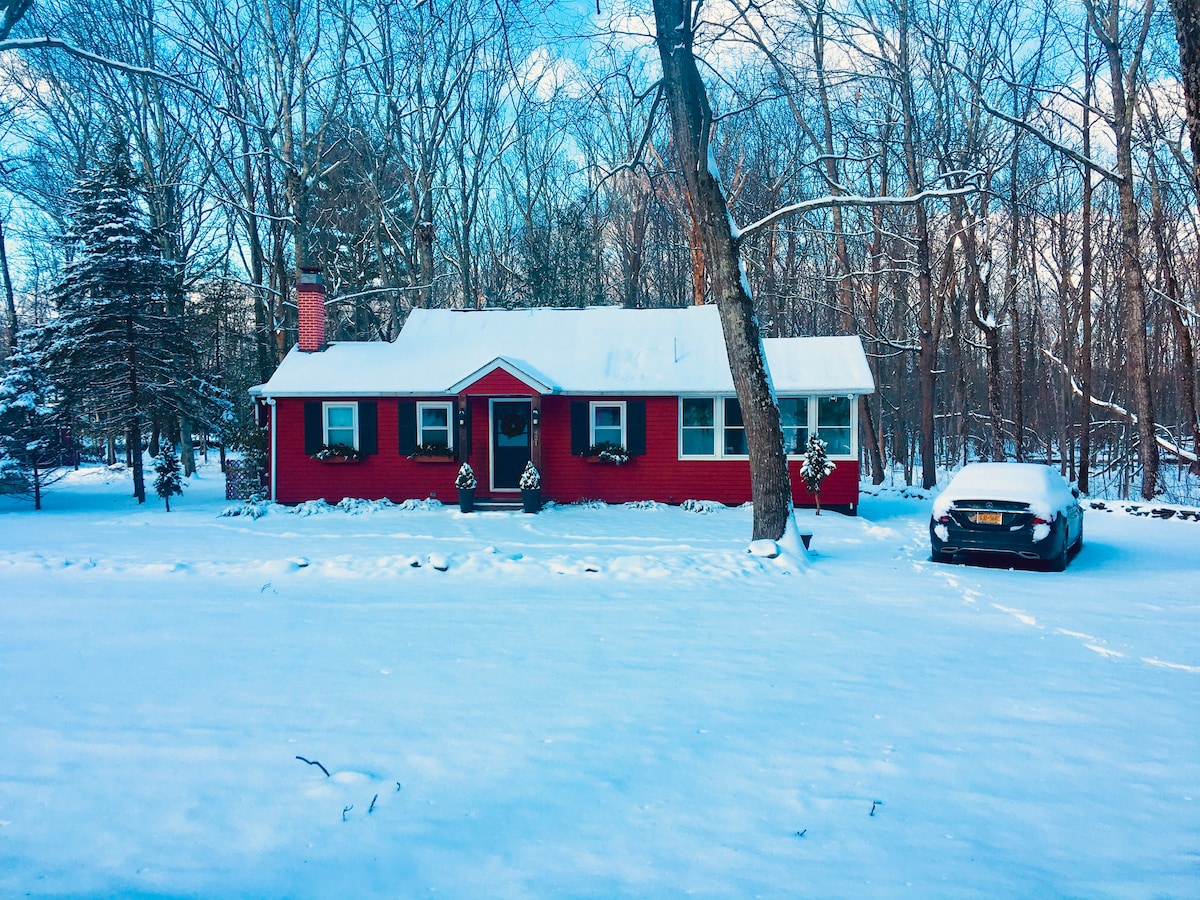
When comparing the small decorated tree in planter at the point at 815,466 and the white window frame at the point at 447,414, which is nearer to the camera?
the small decorated tree in planter at the point at 815,466

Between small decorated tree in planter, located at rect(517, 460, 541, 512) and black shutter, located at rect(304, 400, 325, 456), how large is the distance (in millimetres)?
4693

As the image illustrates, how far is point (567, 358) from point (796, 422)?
17.0 feet

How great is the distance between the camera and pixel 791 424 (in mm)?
16750

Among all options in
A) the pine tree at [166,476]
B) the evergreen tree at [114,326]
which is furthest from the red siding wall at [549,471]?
the evergreen tree at [114,326]

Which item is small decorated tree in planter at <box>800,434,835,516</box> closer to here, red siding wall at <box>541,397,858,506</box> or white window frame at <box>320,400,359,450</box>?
red siding wall at <box>541,397,858,506</box>

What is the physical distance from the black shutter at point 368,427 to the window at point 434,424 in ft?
2.96

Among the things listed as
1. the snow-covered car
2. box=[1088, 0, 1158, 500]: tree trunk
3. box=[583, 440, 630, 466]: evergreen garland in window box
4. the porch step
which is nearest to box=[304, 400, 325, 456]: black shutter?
the porch step

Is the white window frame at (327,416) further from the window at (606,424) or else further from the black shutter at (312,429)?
the window at (606,424)

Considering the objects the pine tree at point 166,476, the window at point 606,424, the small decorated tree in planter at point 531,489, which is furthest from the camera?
the window at point 606,424

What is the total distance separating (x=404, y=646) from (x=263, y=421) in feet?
47.0

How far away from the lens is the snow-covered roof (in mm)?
16547

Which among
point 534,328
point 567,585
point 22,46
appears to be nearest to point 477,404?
point 534,328

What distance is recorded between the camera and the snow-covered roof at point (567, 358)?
1655 centimetres

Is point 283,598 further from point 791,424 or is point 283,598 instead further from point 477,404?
point 791,424
